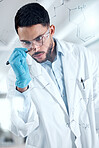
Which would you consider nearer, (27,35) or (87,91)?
(27,35)

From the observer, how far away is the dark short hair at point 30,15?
644 mm

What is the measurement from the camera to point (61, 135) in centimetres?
70

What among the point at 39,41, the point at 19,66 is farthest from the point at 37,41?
the point at 19,66

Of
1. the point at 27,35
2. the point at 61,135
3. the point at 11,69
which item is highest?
the point at 27,35

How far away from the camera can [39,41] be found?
2.31ft

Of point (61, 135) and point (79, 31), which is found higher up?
point (79, 31)

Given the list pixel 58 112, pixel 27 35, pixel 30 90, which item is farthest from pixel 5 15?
pixel 58 112

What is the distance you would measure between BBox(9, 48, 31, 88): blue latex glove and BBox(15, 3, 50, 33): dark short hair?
0.10 meters

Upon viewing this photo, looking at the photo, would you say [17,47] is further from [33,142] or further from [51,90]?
[33,142]

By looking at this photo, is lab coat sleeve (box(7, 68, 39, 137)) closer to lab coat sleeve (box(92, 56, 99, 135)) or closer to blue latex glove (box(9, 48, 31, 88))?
blue latex glove (box(9, 48, 31, 88))

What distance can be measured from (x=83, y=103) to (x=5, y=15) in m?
0.52

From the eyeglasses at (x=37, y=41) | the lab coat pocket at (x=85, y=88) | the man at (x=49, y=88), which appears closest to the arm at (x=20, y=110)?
the man at (x=49, y=88)

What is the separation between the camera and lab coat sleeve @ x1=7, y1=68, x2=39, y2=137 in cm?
65

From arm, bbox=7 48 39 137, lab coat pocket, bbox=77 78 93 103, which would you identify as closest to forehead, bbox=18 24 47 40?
arm, bbox=7 48 39 137
